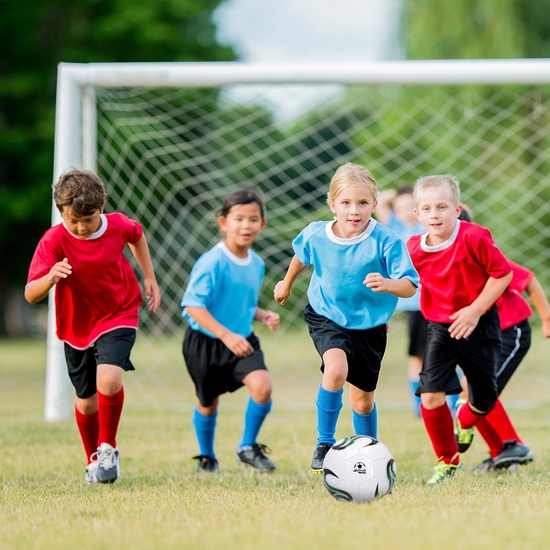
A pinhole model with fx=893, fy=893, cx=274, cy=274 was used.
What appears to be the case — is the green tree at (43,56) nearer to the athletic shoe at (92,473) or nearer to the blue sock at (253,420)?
the blue sock at (253,420)

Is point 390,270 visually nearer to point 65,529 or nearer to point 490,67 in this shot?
point 65,529

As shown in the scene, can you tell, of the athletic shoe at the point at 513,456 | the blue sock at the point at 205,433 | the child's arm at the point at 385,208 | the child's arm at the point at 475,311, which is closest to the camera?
the child's arm at the point at 475,311

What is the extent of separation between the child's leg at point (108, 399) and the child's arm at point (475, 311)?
1.63 m

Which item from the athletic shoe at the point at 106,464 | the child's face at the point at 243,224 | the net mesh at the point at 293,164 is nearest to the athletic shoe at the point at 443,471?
the athletic shoe at the point at 106,464

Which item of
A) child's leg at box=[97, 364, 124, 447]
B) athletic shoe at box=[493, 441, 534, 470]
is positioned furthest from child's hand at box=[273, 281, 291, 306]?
athletic shoe at box=[493, 441, 534, 470]

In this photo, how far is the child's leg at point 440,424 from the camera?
4.34 meters

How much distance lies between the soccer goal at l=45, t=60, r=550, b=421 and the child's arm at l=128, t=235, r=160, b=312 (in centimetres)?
243

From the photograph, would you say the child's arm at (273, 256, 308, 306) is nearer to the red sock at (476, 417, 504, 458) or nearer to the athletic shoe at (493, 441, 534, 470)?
the red sock at (476, 417, 504, 458)

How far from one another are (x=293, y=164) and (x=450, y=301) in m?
12.2

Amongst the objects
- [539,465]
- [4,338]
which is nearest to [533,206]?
[539,465]

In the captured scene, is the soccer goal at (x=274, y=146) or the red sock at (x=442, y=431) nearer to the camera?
the red sock at (x=442, y=431)

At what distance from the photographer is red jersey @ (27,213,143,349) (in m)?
4.41

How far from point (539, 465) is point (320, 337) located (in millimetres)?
1594

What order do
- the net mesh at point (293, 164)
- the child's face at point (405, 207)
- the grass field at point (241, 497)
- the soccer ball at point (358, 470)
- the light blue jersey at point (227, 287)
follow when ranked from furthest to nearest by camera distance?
1. the net mesh at point (293, 164)
2. the child's face at point (405, 207)
3. the light blue jersey at point (227, 287)
4. the soccer ball at point (358, 470)
5. the grass field at point (241, 497)
